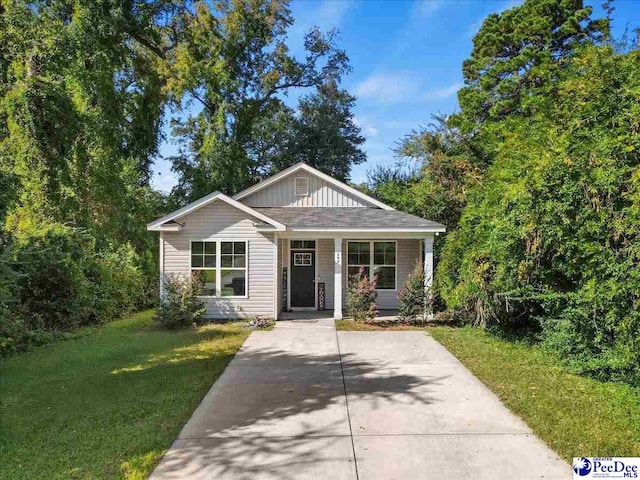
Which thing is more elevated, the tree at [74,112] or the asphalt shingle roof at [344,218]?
the tree at [74,112]

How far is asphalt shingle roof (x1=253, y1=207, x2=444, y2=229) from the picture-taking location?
41.1 feet

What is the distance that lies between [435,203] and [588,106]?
342 inches

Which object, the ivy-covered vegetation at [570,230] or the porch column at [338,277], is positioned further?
the porch column at [338,277]

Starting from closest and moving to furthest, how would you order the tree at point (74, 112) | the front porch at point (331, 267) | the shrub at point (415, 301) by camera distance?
the shrub at point (415, 301)
the front porch at point (331, 267)
the tree at point (74, 112)

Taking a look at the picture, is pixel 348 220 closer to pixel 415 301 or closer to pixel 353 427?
pixel 415 301

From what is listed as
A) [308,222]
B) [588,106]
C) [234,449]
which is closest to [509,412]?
[234,449]

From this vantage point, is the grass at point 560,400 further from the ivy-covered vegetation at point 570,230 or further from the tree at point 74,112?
the tree at point 74,112

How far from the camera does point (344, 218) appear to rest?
43.8 feet

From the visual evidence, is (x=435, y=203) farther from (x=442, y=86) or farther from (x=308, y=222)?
(x=442, y=86)

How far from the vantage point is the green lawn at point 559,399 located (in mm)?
4430

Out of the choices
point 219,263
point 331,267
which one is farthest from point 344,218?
point 219,263

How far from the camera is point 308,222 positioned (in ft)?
41.8

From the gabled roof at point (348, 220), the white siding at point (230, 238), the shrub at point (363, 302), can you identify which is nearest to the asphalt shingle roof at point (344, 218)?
the gabled roof at point (348, 220)
